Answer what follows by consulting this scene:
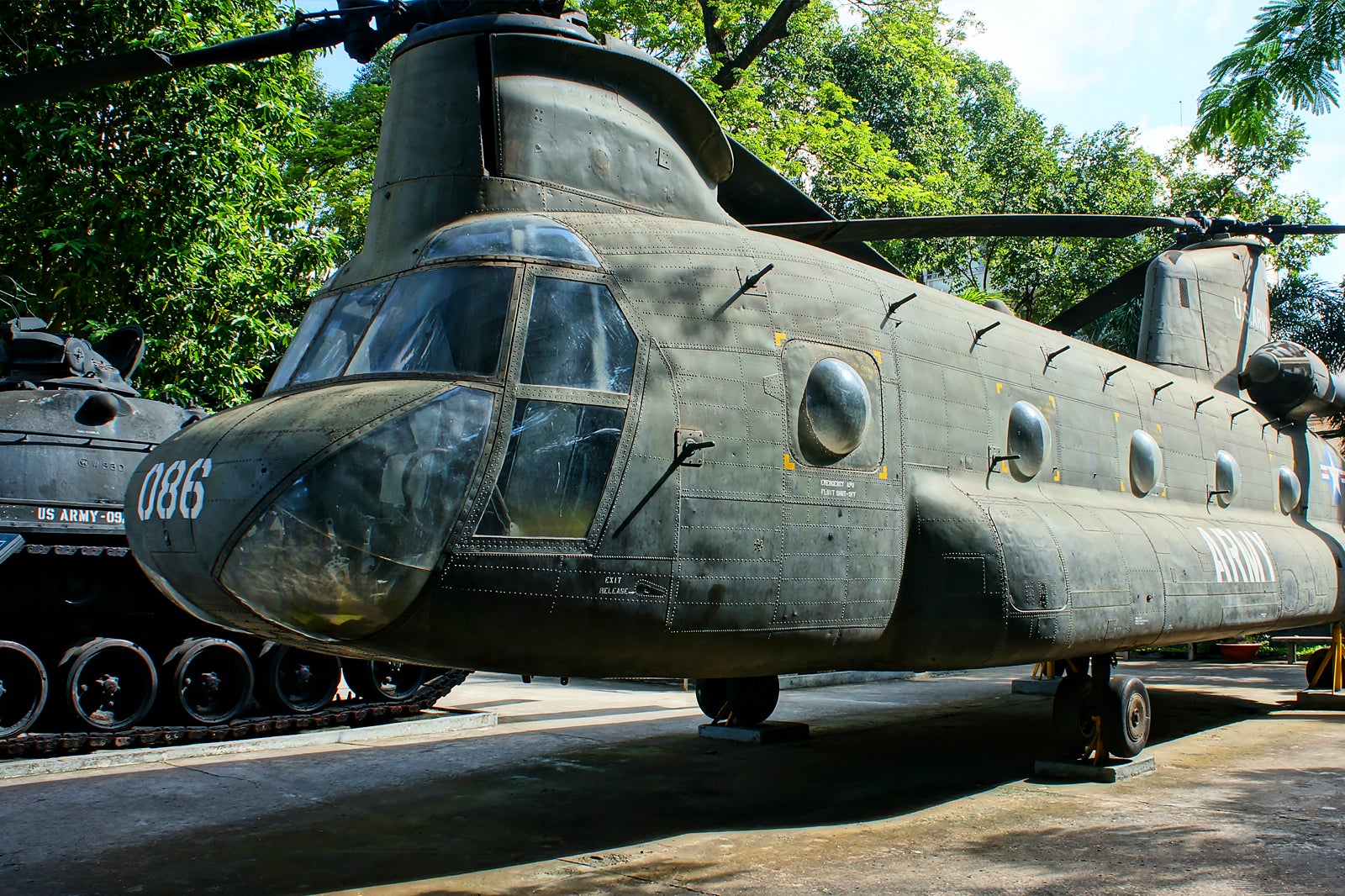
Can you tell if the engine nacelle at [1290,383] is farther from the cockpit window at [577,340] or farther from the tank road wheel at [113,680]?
the tank road wheel at [113,680]

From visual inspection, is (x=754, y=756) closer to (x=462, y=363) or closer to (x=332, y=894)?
(x=332, y=894)

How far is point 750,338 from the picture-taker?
5.34m

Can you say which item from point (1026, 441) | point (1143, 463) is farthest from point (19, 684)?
point (1143, 463)

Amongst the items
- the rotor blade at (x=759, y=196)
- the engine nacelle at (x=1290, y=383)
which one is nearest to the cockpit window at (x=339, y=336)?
the rotor blade at (x=759, y=196)

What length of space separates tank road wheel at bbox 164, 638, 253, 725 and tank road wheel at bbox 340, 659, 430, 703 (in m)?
1.00

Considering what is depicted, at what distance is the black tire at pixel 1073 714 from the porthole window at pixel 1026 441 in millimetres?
1423

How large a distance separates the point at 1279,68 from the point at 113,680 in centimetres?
1006

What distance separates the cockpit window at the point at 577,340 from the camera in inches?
186

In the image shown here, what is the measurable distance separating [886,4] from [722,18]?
5189 millimetres

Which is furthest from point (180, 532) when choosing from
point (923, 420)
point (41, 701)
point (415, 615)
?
point (41, 701)

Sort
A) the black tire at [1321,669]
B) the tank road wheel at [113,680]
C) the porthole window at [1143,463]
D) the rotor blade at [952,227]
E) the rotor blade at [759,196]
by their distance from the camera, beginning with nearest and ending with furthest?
the rotor blade at [952,227]
the rotor blade at [759,196]
the porthole window at [1143,463]
the tank road wheel at [113,680]
the black tire at [1321,669]

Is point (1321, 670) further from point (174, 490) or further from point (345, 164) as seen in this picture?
point (345, 164)

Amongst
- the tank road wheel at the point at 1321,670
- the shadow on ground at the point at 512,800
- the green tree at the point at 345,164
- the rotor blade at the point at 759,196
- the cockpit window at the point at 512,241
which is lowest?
the shadow on ground at the point at 512,800

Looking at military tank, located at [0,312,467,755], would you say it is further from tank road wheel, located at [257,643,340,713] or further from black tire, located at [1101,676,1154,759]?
black tire, located at [1101,676,1154,759]
